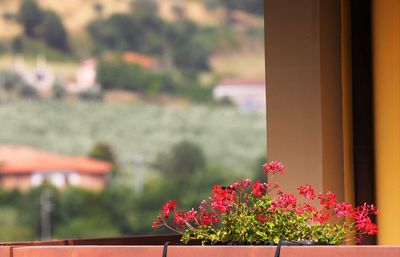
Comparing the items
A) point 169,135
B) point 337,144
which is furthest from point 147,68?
point 337,144

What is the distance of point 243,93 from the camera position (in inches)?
2014

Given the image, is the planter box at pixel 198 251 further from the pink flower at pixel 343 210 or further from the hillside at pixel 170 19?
the hillside at pixel 170 19

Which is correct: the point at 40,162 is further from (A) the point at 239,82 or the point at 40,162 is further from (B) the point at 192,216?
(B) the point at 192,216

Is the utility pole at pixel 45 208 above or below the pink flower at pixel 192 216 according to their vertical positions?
above

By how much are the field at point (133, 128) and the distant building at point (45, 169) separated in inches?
28.6

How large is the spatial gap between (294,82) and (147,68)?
45.1 meters

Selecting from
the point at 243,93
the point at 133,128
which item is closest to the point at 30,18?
the point at 133,128

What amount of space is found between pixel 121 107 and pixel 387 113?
148 ft

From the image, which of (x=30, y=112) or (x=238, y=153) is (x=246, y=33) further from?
(x=30, y=112)

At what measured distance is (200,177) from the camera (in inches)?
1911

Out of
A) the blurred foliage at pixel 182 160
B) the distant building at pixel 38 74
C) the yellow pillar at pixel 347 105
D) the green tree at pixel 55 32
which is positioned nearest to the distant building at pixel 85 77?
the distant building at pixel 38 74

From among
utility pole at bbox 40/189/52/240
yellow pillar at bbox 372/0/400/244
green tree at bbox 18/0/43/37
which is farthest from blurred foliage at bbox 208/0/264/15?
yellow pillar at bbox 372/0/400/244

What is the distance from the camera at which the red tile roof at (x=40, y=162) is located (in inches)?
1848

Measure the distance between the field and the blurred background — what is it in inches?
1.6
